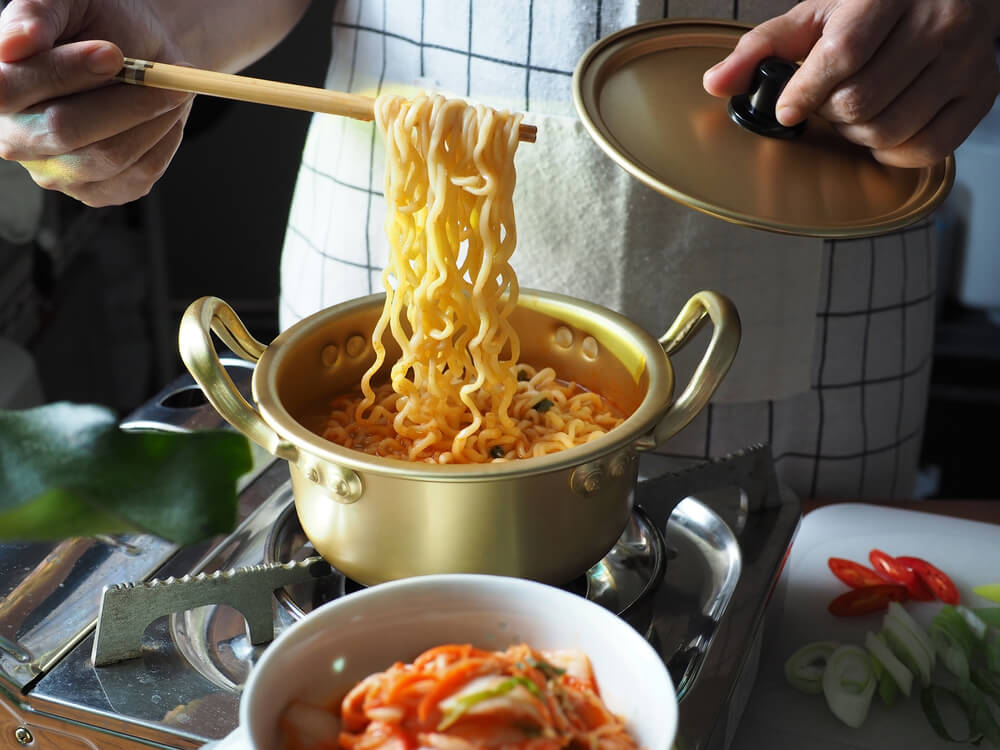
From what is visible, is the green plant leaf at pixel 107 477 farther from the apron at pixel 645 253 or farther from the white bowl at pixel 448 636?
the apron at pixel 645 253

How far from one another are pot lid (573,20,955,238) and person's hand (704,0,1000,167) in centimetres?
3

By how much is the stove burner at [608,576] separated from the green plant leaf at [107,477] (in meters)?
0.55

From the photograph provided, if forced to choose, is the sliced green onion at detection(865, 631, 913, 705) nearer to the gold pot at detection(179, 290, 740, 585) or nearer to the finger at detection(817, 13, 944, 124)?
the gold pot at detection(179, 290, 740, 585)

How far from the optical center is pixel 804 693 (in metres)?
1.03

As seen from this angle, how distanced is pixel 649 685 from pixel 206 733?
37 cm

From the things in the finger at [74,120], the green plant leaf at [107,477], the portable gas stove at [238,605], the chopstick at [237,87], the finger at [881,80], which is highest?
the finger at [881,80]

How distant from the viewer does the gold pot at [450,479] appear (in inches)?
32.7

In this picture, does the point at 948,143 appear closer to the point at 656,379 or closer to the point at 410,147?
the point at 656,379

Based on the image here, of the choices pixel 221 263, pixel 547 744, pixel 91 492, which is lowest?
pixel 221 263

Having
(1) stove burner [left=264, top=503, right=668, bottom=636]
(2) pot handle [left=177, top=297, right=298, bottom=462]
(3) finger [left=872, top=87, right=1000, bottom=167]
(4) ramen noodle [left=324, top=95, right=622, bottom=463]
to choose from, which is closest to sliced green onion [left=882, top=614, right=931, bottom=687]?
(1) stove burner [left=264, top=503, right=668, bottom=636]

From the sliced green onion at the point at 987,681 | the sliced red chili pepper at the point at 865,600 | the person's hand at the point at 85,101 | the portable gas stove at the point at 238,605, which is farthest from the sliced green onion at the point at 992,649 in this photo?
the person's hand at the point at 85,101

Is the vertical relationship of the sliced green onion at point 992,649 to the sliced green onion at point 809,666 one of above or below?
above

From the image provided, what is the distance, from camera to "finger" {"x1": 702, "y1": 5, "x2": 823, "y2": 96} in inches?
39.6

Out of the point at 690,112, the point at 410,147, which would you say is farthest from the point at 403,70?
the point at 690,112
